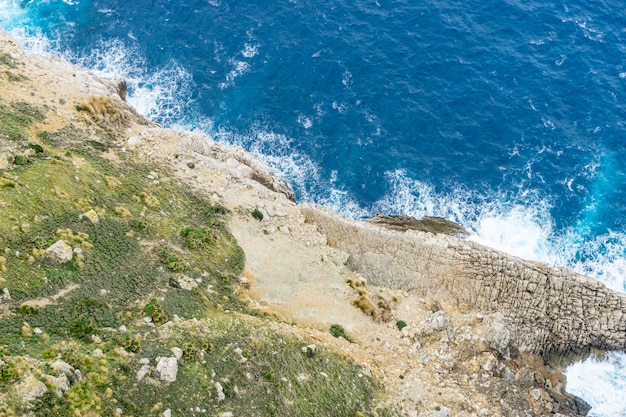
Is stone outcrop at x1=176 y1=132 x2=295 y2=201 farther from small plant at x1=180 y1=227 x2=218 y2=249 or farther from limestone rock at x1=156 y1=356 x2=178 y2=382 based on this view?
limestone rock at x1=156 y1=356 x2=178 y2=382

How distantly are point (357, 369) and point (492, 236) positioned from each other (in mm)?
37970

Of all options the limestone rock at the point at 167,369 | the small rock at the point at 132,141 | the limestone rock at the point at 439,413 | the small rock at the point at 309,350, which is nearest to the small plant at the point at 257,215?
the small rock at the point at 132,141

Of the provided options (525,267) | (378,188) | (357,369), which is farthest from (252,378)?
(378,188)

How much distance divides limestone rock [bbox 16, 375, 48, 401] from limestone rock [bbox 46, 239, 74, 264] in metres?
15.5

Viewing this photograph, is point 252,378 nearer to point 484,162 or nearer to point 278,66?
point 484,162

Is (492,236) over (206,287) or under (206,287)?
over

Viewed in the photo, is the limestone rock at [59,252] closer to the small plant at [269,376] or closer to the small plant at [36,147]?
the small plant at [36,147]

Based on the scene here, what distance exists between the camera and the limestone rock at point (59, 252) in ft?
192

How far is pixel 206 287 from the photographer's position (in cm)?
6575

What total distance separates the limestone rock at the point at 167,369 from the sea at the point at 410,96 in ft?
153

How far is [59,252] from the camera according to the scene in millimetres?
58969

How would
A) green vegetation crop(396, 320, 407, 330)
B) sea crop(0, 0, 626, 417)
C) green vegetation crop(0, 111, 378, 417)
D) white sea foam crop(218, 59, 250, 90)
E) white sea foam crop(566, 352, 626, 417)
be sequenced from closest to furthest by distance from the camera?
green vegetation crop(0, 111, 378, 417) → green vegetation crop(396, 320, 407, 330) → white sea foam crop(566, 352, 626, 417) → sea crop(0, 0, 626, 417) → white sea foam crop(218, 59, 250, 90)

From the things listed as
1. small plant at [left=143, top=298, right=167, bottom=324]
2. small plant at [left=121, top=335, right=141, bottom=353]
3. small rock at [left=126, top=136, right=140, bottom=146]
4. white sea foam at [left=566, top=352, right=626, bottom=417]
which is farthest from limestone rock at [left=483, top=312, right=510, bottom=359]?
small rock at [left=126, top=136, right=140, bottom=146]

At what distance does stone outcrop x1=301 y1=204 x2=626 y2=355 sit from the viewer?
76.8 meters
